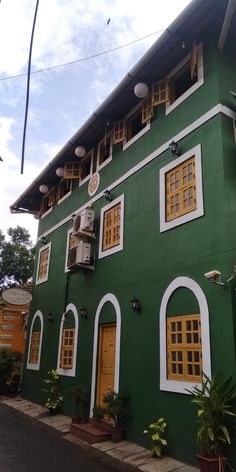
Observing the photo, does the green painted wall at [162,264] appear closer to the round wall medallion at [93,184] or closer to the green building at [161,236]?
the green building at [161,236]

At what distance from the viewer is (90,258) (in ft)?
33.0

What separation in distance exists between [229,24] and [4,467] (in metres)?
7.96

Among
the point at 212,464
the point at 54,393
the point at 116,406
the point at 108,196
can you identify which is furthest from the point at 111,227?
the point at 212,464

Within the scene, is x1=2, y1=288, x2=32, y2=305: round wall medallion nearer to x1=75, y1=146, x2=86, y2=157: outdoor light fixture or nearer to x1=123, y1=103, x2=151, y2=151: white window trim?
x1=75, y1=146, x2=86, y2=157: outdoor light fixture

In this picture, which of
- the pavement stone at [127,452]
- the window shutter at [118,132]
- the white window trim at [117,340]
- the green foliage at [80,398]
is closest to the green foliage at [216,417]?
the pavement stone at [127,452]

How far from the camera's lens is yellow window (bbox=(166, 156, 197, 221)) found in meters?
7.06

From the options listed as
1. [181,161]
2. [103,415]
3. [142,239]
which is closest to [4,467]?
[103,415]

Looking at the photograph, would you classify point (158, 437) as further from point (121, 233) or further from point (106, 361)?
point (121, 233)

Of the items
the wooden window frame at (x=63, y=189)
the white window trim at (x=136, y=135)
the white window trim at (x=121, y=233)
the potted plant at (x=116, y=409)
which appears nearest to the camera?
the potted plant at (x=116, y=409)

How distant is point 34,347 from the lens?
42.9 ft

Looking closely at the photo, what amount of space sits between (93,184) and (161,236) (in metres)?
3.99

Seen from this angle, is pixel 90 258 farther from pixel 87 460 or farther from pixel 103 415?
pixel 87 460

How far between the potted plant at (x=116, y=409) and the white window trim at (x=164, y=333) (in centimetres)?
118

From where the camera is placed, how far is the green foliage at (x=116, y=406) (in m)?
7.46
